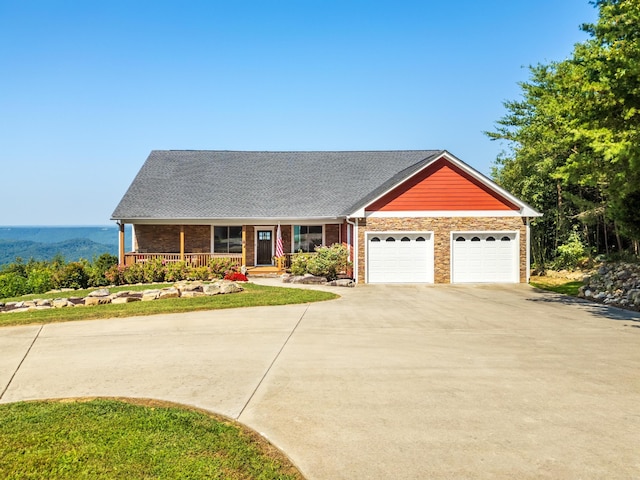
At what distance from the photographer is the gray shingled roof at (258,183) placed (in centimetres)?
2430

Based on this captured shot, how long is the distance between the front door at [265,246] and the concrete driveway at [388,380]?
12376 mm

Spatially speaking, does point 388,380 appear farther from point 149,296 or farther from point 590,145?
point 149,296

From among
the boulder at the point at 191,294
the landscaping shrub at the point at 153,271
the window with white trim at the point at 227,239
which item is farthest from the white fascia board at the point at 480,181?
the landscaping shrub at the point at 153,271

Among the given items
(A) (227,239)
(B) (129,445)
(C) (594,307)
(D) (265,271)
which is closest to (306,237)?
(D) (265,271)

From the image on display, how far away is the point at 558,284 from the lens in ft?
68.6

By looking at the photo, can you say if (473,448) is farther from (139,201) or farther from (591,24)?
(139,201)

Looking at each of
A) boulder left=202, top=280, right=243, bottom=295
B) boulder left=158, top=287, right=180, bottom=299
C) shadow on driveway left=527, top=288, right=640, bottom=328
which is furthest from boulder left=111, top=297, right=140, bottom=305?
shadow on driveway left=527, top=288, right=640, bottom=328

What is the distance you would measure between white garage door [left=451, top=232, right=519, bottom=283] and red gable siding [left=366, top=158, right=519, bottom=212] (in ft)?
4.20

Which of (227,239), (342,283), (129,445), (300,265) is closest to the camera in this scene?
(129,445)

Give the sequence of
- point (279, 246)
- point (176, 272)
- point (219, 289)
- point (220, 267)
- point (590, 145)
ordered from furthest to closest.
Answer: point (279, 246), point (220, 267), point (176, 272), point (219, 289), point (590, 145)

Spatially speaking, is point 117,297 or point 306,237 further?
point 306,237

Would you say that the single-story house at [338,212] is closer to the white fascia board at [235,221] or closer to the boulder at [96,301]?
the white fascia board at [235,221]

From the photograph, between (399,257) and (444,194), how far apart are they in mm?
3234

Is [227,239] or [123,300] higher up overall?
[227,239]
